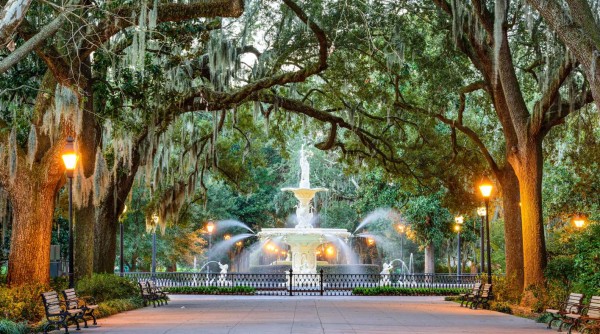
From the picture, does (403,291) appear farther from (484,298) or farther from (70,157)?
(70,157)

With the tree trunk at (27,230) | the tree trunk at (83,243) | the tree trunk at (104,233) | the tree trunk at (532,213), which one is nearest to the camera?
the tree trunk at (27,230)

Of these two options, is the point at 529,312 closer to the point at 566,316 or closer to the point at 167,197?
the point at 566,316

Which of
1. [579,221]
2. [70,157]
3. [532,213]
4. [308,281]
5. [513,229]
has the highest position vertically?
[70,157]

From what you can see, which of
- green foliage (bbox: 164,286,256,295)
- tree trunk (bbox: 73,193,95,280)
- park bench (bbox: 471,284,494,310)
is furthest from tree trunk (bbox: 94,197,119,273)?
park bench (bbox: 471,284,494,310)

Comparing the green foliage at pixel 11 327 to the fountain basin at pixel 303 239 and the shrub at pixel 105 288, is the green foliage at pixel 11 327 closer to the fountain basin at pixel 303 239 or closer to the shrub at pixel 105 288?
the shrub at pixel 105 288

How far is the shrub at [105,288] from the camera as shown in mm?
19797

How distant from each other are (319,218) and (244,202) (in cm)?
700

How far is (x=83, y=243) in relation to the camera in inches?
793

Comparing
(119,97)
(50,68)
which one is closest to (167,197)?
(119,97)

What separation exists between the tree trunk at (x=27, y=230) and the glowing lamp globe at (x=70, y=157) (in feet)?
2.72

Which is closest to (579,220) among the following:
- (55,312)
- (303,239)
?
(303,239)

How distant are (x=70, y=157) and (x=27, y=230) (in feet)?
5.95

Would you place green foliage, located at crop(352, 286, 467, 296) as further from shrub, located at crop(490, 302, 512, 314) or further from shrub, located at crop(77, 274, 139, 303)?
shrub, located at crop(77, 274, 139, 303)

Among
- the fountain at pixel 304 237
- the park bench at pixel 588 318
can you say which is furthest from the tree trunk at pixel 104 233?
the fountain at pixel 304 237
